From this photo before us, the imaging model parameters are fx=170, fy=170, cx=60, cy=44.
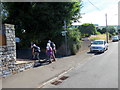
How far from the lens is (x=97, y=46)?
21469 millimetres

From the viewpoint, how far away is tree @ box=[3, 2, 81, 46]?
16.1 m

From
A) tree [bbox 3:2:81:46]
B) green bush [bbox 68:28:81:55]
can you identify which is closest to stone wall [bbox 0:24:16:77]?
tree [bbox 3:2:81:46]

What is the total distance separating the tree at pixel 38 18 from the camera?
16.1m

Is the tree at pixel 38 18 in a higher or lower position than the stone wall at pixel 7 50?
higher

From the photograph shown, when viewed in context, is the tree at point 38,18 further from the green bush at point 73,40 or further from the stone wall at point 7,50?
the stone wall at point 7,50

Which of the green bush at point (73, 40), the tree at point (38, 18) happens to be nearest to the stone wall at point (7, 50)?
the tree at point (38, 18)

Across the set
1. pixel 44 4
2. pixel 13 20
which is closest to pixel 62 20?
pixel 44 4

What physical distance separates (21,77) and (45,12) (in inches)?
344

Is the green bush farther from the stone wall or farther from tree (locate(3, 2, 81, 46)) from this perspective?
the stone wall

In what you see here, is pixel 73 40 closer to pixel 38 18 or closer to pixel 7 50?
pixel 38 18

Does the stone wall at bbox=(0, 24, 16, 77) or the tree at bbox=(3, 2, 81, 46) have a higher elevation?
the tree at bbox=(3, 2, 81, 46)

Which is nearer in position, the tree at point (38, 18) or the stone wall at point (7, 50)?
the stone wall at point (7, 50)

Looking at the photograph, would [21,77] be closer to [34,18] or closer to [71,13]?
[34,18]

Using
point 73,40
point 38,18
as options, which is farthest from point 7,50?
point 73,40
